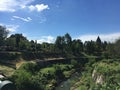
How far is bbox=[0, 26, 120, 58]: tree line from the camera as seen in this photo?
352ft

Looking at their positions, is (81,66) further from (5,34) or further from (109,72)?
(109,72)

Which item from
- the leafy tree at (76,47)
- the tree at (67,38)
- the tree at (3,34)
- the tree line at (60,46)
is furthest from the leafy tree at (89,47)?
the tree at (3,34)

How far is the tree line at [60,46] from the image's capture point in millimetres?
107438

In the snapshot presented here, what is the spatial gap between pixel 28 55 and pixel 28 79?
5343 centimetres

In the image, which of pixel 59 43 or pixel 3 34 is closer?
pixel 3 34

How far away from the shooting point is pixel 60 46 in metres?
124

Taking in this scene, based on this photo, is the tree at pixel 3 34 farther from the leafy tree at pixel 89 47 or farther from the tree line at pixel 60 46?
the leafy tree at pixel 89 47

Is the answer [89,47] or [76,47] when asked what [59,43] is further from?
[89,47]

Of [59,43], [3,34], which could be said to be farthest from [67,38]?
[3,34]

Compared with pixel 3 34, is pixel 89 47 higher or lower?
lower

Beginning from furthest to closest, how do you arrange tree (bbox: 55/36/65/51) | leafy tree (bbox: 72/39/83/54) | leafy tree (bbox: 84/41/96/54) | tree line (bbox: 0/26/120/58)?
leafy tree (bbox: 84/41/96/54), leafy tree (bbox: 72/39/83/54), tree (bbox: 55/36/65/51), tree line (bbox: 0/26/120/58)

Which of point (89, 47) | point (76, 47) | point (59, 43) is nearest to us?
point (59, 43)

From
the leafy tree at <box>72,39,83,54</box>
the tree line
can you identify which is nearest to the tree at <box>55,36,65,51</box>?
the tree line

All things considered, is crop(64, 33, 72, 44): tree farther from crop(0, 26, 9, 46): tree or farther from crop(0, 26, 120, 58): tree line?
crop(0, 26, 9, 46): tree
